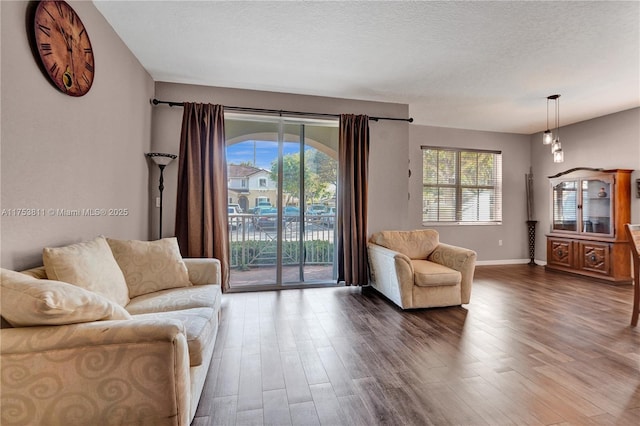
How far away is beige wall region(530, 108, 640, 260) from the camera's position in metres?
4.47

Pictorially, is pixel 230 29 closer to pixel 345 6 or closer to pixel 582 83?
pixel 345 6

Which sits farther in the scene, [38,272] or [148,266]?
[148,266]

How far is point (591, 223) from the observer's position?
473 cm

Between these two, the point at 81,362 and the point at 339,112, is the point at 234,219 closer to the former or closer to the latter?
the point at 339,112

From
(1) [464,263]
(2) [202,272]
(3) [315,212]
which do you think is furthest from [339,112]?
(2) [202,272]

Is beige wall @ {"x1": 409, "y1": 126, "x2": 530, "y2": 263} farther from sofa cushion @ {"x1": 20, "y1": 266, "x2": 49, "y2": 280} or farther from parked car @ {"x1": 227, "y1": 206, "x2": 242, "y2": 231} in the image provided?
sofa cushion @ {"x1": 20, "y1": 266, "x2": 49, "y2": 280}

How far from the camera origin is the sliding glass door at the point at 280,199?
13.2ft

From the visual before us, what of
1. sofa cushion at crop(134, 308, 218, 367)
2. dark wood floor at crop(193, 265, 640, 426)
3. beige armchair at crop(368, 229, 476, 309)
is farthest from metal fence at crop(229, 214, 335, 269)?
sofa cushion at crop(134, 308, 218, 367)

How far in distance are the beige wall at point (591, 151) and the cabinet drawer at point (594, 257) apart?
60 cm

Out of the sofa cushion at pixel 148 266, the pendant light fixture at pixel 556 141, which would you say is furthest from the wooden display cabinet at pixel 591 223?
the sofa cushion at pixel 148 266

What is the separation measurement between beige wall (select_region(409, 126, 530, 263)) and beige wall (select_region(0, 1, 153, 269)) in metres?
4.35

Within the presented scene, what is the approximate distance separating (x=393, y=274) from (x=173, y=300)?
7.47ft

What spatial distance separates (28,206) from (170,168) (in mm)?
2009

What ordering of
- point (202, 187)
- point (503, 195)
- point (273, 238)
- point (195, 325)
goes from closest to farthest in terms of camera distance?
1. point (195, 325)
2. point (202, 187)
3. point (273, 238)
4. point (503, 195)
